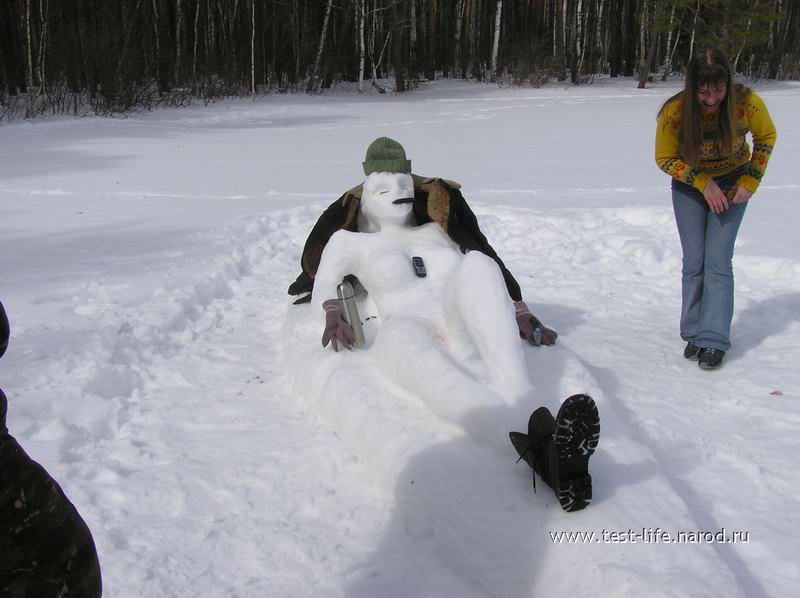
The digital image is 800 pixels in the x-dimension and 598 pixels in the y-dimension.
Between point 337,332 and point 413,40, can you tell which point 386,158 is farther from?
point 413,40

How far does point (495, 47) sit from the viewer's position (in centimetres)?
2578

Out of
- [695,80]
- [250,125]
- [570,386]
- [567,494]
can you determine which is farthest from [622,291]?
[250,125]

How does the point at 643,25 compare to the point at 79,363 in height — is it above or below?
above

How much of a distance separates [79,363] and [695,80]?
3209 millimetres

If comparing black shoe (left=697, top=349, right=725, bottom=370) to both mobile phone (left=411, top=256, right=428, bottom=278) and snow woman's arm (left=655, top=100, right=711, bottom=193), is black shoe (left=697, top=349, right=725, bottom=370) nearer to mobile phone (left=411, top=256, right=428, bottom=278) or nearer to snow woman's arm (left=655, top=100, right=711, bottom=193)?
snow woman's arm (left=655, top=100, right=711, bottom=193)

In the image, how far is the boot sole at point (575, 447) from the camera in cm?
209

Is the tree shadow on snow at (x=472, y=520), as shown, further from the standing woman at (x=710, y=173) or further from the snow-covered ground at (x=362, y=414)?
the standing woman at (x=710, y=173)

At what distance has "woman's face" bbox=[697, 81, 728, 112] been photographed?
11.0ft

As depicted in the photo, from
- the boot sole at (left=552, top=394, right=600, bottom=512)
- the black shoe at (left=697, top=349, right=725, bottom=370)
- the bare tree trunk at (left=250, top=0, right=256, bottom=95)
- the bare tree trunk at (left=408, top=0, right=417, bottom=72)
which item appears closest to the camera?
the boot sole at (left=552, top=394, right=600, bottom=512)

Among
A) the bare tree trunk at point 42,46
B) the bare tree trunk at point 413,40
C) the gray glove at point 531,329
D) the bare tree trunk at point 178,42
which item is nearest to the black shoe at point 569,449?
the gray glove at point 531,329

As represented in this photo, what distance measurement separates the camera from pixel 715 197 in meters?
3.49

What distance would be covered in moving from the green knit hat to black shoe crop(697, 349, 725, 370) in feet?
6.01

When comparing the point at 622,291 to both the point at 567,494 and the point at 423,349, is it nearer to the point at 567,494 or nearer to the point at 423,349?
the point at 423,349

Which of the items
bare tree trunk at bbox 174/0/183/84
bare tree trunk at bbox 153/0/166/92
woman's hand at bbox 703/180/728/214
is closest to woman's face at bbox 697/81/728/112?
woman's hand at bbox 703/180/728/214
